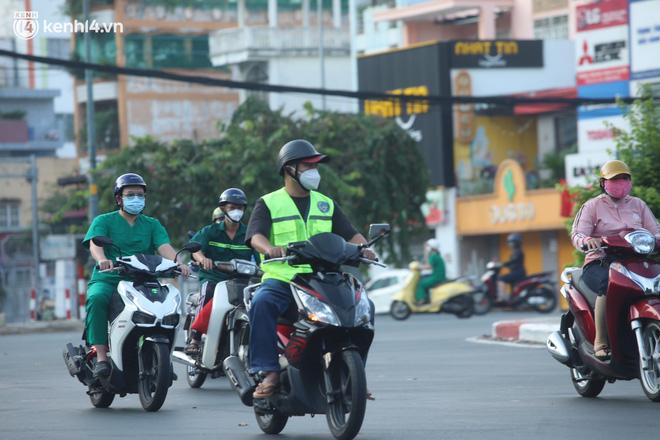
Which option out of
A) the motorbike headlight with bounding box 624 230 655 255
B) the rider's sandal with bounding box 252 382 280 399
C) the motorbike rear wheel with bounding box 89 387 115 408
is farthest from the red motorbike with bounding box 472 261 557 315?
the rider's sandal with bounding box 252 382 280 399

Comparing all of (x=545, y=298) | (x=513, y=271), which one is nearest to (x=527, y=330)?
(x=545, y=298)

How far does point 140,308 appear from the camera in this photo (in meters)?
11.7

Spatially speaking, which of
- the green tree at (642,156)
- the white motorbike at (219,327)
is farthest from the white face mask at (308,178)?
the green tree at (642,156)

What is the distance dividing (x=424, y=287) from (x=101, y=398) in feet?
69.3

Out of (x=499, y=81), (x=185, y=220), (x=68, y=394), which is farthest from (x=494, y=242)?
(x=68, y=394)

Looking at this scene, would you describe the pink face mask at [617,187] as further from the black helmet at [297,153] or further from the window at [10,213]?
the window at [10,213]

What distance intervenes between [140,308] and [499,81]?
159 ft

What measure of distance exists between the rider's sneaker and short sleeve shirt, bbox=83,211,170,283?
65 centimetres

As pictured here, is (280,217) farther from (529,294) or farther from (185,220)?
(185,220)

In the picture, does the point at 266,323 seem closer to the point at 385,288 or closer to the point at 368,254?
the point at 368,254

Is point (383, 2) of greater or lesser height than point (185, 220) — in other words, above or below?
above

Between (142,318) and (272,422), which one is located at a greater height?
(142,318)

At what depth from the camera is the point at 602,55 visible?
4788 centimetres

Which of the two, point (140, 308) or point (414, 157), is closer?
point (140, 308)
